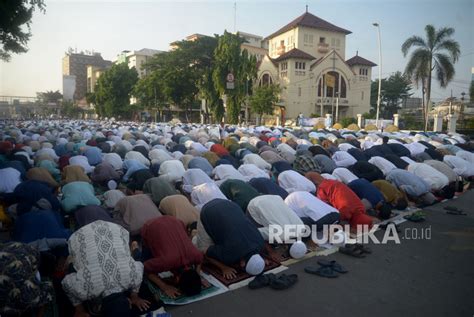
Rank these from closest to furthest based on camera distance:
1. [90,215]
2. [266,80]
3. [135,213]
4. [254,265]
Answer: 1. [254,265]
2. [90,215]
3. [135,213]
4. [266,80]

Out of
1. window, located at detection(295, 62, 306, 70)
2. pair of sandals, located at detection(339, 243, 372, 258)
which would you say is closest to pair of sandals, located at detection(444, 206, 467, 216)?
pair of sandals, located at detection(339, 243, 372, 258)

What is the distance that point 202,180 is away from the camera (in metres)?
7.35

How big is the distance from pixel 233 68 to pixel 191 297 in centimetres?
2724

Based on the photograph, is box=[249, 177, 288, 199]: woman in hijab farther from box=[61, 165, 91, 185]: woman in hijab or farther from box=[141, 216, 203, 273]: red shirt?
box=[61, 165, 91, 185]: woman in hijab

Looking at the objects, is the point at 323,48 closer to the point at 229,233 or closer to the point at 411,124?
the point at 411,124

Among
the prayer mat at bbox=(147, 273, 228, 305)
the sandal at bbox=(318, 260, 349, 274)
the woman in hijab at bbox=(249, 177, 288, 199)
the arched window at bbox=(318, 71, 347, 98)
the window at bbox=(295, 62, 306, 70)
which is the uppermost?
the window at bbox=(295, 62, 306, 70)

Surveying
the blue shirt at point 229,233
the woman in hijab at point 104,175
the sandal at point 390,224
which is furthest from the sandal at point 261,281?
the woman in hijab at point 104,175

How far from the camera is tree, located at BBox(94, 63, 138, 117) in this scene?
47094mm

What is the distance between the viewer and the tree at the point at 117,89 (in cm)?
4709

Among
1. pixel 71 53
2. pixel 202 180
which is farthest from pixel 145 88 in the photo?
pixel 71 53

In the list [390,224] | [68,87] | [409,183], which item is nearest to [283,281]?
[390,224]

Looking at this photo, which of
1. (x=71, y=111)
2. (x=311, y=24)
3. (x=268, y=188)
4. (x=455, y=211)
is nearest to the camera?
(x=268, y=188)

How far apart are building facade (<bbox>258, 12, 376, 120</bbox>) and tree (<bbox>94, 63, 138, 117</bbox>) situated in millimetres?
19453

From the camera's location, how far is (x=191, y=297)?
3656mm
